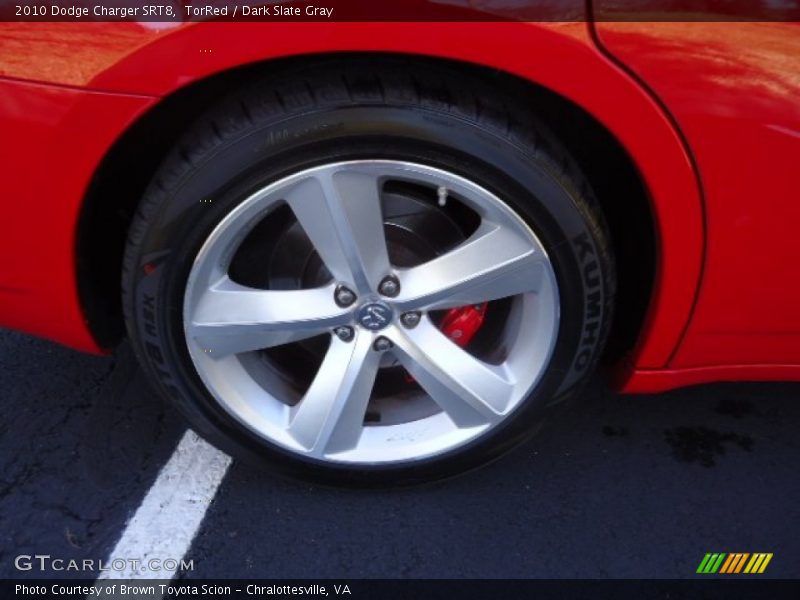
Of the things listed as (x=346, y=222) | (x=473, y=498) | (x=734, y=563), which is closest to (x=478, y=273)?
(x=346, y=222)

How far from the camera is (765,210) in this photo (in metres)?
1.41

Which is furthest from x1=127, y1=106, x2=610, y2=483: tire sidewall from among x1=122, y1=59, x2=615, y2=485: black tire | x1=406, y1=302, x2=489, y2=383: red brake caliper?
x1=406, y1=302, x2=489, y2=383: red brake caliper

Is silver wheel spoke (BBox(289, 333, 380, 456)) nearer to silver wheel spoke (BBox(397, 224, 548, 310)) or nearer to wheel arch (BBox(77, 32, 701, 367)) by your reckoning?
silver wheel spoke (BBox(397, 224, 548, 310))

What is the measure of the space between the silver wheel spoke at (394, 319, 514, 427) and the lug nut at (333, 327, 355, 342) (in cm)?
10

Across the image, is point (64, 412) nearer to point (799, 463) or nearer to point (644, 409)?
point (644, 409)

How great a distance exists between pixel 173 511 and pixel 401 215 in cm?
91

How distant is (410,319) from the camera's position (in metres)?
1.62

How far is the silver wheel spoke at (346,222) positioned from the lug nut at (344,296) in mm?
20

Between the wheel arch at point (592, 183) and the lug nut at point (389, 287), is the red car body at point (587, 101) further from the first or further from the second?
the lug nut at point (389, 287)

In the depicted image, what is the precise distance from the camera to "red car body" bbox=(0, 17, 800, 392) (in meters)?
1.27

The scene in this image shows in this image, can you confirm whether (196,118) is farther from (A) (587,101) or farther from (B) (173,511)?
(B) (173,511)

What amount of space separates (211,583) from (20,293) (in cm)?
76

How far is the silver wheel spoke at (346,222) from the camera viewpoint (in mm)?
1422

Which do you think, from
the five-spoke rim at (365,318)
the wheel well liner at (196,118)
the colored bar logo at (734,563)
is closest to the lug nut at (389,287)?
the five-spoke rim at (365,318)
